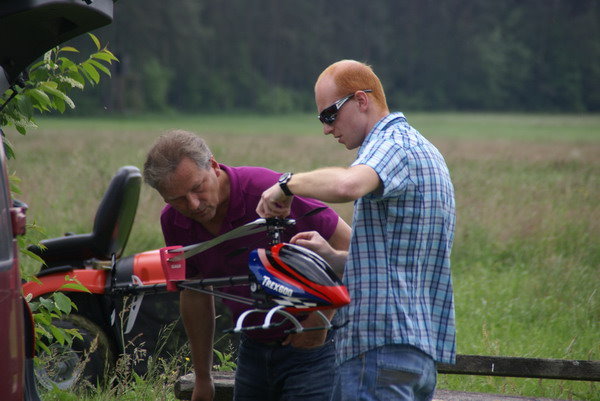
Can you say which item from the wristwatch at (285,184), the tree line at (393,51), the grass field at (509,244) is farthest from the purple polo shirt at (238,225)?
the tree line at (393,51)

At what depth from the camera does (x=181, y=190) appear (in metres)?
3.63

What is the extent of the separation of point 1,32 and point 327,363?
189cm

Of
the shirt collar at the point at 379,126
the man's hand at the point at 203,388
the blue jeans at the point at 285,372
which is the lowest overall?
the man's hand at the point at 203,388

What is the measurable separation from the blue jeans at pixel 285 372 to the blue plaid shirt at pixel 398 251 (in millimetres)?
797

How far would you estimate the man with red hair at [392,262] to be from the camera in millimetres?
2945

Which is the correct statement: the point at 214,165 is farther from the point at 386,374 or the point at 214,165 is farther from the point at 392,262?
the point at 386,374

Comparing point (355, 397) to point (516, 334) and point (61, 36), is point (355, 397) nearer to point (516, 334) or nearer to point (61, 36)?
point (61, 36)

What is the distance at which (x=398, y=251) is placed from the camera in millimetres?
2982

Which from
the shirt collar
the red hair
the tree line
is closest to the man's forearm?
the shirt collar

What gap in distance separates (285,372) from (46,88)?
167cm

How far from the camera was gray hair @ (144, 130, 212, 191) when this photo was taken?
11.9 feet

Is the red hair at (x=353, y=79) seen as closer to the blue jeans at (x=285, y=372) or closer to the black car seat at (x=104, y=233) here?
the blue jeans at (x=285, y=372)

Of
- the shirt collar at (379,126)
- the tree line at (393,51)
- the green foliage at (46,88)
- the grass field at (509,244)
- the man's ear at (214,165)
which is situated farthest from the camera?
the tree line at (393,51)

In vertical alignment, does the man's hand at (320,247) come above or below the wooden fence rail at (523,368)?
above
